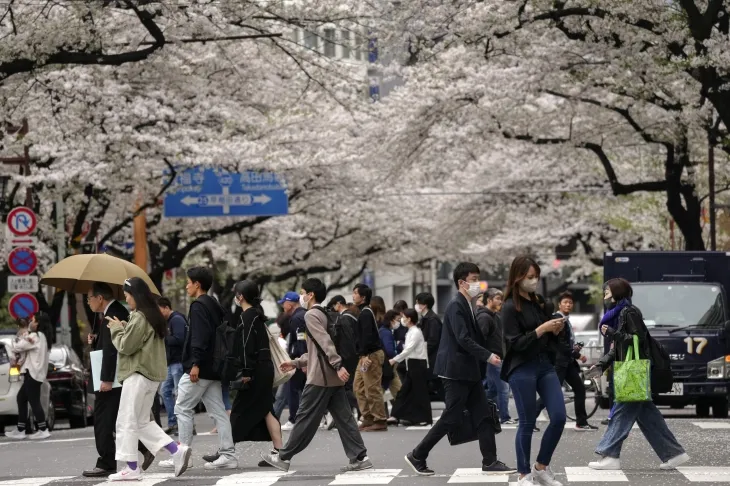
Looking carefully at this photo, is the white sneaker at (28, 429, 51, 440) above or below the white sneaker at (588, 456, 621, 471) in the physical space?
below

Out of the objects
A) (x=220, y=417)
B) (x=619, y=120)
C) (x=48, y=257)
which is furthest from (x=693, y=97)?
(x=48, y=257)

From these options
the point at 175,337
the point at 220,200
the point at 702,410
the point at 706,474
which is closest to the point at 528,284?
the point at 706,474

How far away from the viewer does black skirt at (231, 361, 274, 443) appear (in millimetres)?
13562

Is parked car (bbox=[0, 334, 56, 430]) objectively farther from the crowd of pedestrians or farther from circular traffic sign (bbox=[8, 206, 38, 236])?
the crowd of pedestrians

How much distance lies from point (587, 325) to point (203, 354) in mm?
42046

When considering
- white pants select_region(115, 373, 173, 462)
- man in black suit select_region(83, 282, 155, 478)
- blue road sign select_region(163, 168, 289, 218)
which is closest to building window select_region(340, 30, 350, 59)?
man in black suit select_region(83, 282, 155, 478)

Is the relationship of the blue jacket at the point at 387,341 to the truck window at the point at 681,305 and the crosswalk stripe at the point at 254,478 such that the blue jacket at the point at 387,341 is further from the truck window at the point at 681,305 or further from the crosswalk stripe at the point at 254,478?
the crosswalk stripe at the point at 254,478

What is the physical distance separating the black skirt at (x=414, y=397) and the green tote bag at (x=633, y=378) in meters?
6.60

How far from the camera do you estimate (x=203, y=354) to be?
13.2m

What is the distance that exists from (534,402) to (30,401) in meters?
10.6

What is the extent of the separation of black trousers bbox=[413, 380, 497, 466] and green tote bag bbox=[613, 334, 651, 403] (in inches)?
45.2

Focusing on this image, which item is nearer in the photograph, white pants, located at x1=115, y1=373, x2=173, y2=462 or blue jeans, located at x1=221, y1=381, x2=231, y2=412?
white pants, located at x1=115, y1=373, x2=173, y2=462

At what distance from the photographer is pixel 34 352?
20.0 meters

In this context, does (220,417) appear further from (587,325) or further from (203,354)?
(587,325)
